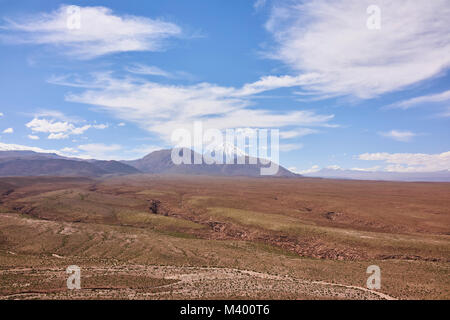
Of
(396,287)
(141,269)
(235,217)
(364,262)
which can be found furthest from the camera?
(235,217)

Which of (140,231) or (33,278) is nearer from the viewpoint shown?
(33,278)

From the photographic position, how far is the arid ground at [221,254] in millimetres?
Result: 34344

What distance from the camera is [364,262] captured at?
49688 mm

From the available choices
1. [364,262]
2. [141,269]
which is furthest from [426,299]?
[141,269]

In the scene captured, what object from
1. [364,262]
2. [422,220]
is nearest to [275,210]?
[422,220]

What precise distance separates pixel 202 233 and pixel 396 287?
44.6 metres

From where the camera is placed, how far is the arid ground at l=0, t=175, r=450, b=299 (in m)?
34.3

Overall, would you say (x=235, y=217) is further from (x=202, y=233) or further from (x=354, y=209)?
(x=354, y=209)

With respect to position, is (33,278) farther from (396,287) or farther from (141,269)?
(396,287)

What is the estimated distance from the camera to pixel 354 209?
3777 inches

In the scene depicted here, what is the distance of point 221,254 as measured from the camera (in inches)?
2050
